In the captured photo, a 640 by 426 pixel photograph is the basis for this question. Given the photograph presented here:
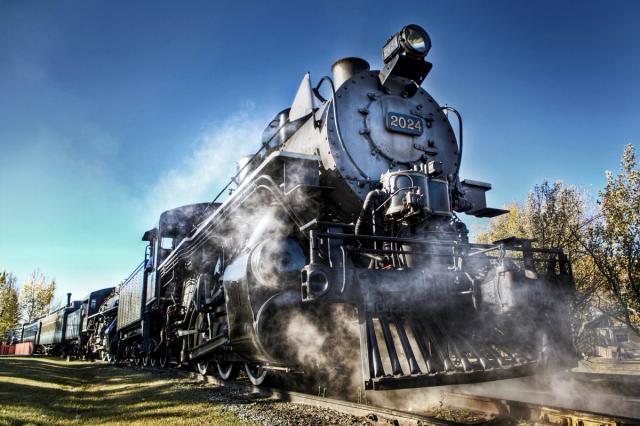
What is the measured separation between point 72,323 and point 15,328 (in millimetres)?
32118

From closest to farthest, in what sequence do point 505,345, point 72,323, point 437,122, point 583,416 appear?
point 583,416 < point 505,345 < point 437,122 < point 72,323

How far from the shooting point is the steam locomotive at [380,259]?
341 centimetres

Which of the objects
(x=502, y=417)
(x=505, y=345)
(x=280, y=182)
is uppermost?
(x=280, y=182)

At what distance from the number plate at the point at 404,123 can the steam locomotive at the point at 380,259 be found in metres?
0.02

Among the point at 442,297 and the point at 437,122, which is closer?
the point at 442,297

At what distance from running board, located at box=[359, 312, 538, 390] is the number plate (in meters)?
2.09

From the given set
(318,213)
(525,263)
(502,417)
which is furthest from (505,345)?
(318,213)

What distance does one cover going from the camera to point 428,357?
322cm

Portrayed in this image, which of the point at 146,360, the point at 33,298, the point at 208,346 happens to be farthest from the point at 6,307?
the point at 208,346

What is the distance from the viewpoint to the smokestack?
5.11 metres

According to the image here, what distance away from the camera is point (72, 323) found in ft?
70.3

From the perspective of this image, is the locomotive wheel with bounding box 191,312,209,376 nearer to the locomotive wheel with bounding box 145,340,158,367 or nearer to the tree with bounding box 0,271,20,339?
the locomotive wheel with bounding box 145,340,158,367

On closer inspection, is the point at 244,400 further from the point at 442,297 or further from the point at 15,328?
the point at 15,328

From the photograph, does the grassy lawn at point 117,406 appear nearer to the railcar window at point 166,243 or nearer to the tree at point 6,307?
the railcar window at point 166,243
